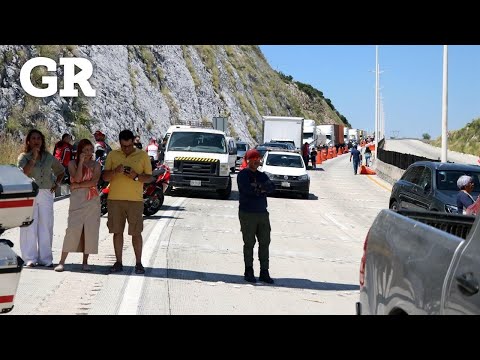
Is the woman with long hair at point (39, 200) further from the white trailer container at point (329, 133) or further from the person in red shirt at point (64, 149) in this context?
the white trailer container at point (329, 133)

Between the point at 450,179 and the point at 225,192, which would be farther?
the point at 225,192

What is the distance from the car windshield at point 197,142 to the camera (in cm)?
2712

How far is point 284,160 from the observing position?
102ft

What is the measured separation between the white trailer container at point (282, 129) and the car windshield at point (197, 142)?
2721 centimetres

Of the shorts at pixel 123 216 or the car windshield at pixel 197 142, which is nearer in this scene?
the shorts at pixel 123 216

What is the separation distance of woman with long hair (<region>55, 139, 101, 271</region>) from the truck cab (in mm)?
14853

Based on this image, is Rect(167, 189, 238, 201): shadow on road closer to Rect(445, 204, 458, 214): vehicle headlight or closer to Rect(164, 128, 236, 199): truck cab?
Rect(164, 128, 236, 199): truck cab

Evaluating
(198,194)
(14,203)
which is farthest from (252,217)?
(198,194)

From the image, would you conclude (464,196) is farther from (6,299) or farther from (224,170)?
(224,170)

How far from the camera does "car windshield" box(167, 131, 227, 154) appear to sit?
89.0ft

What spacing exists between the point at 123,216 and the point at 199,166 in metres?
15.2

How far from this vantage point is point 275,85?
346 feet

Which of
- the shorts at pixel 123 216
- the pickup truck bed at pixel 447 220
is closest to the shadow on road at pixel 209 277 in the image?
the shorts at pixel 123 216
